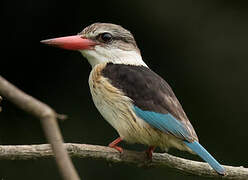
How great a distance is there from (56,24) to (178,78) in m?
1.39

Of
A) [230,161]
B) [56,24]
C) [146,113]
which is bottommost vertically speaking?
[230,161]

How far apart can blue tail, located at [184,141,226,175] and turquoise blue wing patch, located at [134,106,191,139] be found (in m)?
0.06

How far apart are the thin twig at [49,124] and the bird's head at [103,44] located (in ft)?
6.94

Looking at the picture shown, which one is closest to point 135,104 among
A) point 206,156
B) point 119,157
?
point 119,157

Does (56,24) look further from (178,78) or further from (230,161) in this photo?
(230,161)

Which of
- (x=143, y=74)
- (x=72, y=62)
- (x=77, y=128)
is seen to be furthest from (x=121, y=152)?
Result: (x=72, y=62)

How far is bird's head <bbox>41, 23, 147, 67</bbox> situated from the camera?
3.71 m

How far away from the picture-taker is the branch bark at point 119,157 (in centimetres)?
292

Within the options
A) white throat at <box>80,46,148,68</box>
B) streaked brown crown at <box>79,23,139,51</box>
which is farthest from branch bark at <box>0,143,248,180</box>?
streaked brown crown at <box>79,23,139,51</box>

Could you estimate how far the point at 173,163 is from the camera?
3.23m

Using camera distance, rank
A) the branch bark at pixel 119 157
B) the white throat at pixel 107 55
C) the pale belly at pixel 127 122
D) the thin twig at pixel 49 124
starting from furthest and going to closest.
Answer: the white throat at pixel 107 55
the pale belly at pixel 127 122
the branch bark at pixel 119 157
the thin twig at pixel 49 124

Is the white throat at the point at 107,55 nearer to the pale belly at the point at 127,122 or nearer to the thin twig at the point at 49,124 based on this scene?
the pale belly at the point at 127,122

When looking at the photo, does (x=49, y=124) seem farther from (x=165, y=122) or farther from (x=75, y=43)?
(x=75, y=43)

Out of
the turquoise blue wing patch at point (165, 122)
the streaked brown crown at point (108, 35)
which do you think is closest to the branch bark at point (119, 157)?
the turquoise blue wing patch at point (165, 122)
